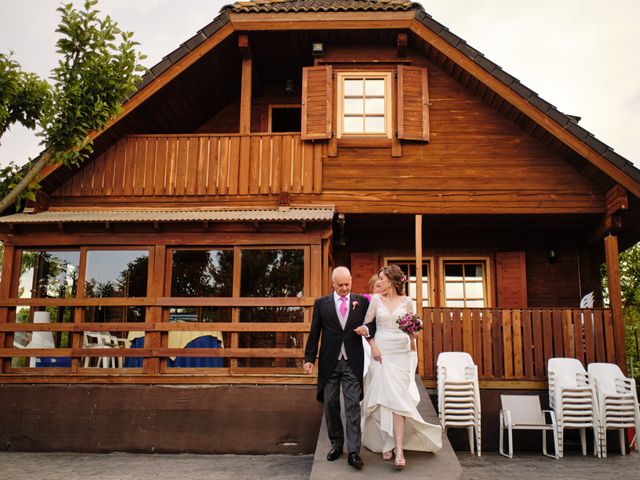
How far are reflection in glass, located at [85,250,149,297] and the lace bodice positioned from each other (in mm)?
4963

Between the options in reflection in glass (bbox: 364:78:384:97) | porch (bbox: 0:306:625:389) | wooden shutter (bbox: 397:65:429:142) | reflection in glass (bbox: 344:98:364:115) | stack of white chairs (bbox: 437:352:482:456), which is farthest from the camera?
reflection in glass (bbox: 364:78:384:97)

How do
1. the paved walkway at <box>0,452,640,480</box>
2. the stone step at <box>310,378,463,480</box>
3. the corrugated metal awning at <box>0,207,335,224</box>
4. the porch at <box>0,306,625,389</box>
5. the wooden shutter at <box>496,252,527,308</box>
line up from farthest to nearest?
the wooden shutter at <box>496,252,527,308</box> → the corrugated metal awning at <box>0,207,335,224</box> → the porch at <box>0,306,625,389</box> → the paved walkway at <box>0,452,640,480</box> → the stone step at <box>310,378,463,480</box>

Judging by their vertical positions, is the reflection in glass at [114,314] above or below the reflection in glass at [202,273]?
below

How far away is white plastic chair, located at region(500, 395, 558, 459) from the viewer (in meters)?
9.35

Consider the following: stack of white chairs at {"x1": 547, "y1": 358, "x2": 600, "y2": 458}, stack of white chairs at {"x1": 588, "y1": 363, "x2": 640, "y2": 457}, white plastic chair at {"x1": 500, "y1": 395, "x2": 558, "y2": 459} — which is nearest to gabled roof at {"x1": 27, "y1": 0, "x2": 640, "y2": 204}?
stack of white chairs at {"x1": 588, "y1": 363, "x2": 640, "y2": 457}

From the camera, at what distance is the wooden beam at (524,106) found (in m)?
10.2

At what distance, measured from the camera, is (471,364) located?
9859mm

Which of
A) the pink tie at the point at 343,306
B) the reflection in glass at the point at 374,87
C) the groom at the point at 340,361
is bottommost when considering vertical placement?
the groom at the point at 340,361

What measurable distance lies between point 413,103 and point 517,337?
162 inches

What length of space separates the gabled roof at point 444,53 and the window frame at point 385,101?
2.85 feet

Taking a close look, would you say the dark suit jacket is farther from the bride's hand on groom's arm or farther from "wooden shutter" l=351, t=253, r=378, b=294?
"wooden shutter" l=351, t=253, r=378, b=294

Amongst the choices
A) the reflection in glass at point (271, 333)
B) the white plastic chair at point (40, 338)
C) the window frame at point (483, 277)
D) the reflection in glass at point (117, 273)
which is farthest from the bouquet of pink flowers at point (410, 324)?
the window frame at point (483, 277)

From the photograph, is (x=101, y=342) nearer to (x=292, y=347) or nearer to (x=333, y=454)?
(x=292, y=347)

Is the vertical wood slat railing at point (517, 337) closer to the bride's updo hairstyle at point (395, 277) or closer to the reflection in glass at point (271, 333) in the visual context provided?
the reflection in glass at point (271, 333)
